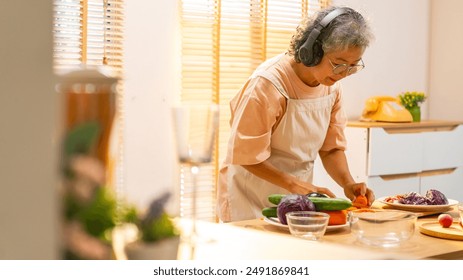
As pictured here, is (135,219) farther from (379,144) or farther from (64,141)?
(379,144)

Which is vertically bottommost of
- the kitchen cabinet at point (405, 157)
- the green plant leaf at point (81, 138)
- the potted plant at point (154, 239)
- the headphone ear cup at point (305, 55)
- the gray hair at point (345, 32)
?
the kitchen cabinet at point (405, 157)

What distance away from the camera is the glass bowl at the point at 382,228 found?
4.94ft

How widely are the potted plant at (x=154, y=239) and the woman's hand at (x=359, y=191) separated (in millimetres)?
1307

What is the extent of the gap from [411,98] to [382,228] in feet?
8.05

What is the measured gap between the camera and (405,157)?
145 inches

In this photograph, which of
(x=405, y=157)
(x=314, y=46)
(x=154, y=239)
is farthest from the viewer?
(x=405, y=157)

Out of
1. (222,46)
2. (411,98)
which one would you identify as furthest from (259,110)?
(411,98)

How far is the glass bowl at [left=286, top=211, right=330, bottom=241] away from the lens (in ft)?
4.94

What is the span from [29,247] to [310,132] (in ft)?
6.08

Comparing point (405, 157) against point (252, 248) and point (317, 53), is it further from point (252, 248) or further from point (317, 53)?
point (252, 248)

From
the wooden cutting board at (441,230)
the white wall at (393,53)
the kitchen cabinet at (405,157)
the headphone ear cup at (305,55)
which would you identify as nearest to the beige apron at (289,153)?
the headphone ear cup at (305,55)

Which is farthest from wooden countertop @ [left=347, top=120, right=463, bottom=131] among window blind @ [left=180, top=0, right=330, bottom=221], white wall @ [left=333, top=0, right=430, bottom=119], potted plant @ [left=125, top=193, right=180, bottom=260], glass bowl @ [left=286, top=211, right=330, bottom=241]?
potted plant @ [left=125, top=193, right=180, bottom=260]

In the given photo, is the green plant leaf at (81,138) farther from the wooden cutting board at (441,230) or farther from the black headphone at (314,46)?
the black headphone at (314,46)

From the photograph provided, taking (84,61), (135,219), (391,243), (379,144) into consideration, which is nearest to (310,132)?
(391,243)
